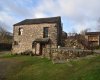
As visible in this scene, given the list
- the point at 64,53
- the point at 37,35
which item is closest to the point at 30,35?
the point at 37,35

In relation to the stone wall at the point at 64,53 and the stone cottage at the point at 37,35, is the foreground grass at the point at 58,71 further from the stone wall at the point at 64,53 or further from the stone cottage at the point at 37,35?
the stone cottage at the point at 37,35

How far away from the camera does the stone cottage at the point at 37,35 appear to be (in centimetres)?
4253

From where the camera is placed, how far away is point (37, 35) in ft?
145

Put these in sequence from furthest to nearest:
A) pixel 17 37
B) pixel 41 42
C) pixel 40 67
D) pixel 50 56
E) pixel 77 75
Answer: pixel 17 37 < pixel 41 42 < pixel 50 56 < pixel 40 67 < pixel 77 75

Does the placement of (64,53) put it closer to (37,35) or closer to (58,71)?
(58,71)

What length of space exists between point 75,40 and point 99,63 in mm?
20011

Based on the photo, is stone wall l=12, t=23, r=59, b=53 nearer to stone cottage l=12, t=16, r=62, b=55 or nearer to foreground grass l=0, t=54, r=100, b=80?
stone cottage l=12, t=16, r=62, b=55

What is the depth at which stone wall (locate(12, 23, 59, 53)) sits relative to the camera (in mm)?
42684

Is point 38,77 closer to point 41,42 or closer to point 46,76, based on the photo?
point 46,76


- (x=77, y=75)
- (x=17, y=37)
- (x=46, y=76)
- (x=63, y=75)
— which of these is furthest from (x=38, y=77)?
(x=17, y=37)

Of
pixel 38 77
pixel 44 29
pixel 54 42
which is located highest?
pixel 44 29

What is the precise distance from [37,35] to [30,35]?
1718mm

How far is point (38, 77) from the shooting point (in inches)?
818

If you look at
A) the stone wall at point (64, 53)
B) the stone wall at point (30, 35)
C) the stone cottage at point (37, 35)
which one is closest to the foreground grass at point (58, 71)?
the stone wall at point (64, 53)
